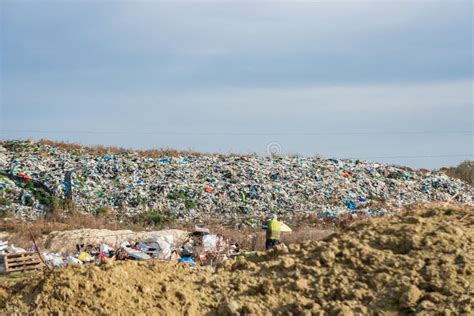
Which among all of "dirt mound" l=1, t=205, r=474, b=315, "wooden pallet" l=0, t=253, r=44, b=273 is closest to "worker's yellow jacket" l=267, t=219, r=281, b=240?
"wooden pallet" l=0, t=253, r=44, b=273

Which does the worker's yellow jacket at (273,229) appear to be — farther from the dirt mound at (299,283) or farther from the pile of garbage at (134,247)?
the dirt mound at (299,283)

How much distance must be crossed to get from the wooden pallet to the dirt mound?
743cm

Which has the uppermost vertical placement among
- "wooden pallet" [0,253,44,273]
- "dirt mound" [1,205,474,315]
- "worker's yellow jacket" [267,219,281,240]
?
"dirt mound" [1,205,474,315]

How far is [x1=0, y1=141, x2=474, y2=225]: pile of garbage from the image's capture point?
24.3m

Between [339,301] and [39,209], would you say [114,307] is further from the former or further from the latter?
[39,209]

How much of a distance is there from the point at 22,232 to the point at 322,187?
1304 cm

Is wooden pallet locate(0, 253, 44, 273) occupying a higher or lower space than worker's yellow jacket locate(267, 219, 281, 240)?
lower

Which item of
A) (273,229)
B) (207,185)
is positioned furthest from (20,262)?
(207,185)

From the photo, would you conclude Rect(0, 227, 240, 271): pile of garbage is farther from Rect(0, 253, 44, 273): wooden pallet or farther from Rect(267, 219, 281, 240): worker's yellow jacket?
Rect(267, 219, 281, 240): worker's yellow jacket

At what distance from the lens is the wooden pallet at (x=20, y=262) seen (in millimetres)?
14344

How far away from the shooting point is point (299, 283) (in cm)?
684

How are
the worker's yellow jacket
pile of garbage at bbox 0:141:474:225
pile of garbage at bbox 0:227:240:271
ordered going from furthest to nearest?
pile of garbage at bbox 0:141:474:225
pile of garbage at bbox 0:227:240:271
the worker's yellow jacket

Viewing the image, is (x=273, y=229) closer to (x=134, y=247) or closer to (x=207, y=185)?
(x=134, y=247)

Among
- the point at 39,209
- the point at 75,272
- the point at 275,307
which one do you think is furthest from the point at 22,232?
the point at 275,307
